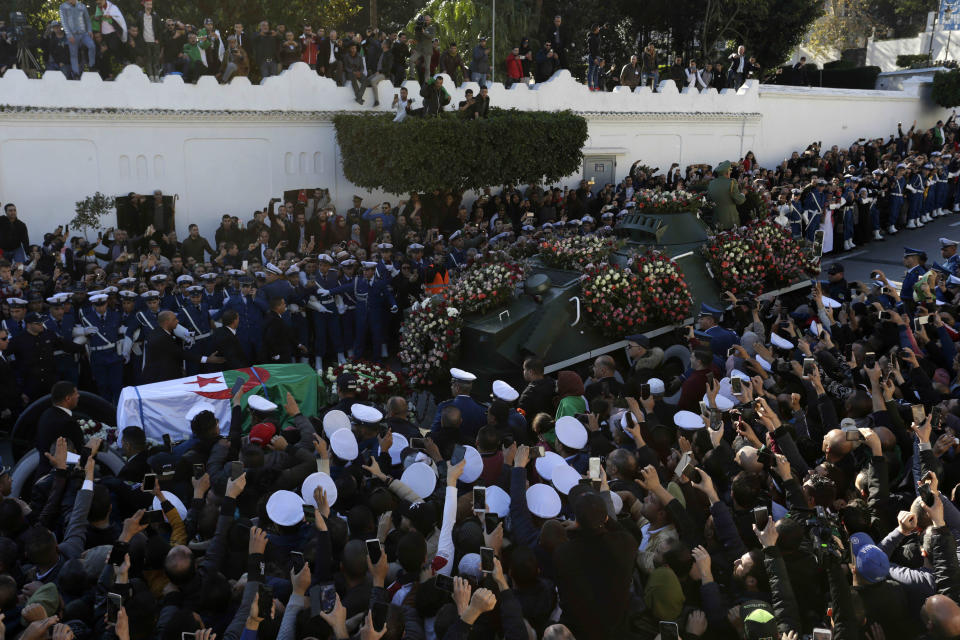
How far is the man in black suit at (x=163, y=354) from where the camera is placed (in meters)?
10.2

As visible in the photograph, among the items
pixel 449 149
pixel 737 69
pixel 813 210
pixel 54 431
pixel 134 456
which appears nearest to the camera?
pixel 134 456

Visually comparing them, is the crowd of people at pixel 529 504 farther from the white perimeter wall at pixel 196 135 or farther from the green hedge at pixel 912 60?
the green hedge at pixel 912 60

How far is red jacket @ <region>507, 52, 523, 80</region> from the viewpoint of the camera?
909 inches

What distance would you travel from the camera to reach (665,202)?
12.8m

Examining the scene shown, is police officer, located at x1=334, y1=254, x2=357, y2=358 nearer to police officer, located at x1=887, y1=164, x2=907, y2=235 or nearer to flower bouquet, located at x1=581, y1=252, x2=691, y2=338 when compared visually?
flower bouquet, located at x1=581, y1=252, x2=691, y2=338

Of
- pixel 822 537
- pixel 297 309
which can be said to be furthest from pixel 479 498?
pixel 297 309

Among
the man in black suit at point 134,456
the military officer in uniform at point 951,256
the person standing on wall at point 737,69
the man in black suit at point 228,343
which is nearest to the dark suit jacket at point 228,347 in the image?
the man in black suit at point 228,343

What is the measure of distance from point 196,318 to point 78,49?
300 inches

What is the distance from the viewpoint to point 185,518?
5.89 meters

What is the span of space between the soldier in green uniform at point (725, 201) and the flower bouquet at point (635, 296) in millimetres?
2440

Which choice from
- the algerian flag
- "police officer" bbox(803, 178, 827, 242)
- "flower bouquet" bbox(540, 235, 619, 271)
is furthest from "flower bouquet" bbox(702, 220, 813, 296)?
"police officer" bbox(803, 178, 827, 242)

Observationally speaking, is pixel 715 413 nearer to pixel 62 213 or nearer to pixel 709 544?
pixel 709 544

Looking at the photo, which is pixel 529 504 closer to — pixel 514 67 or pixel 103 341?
pixel 103 341

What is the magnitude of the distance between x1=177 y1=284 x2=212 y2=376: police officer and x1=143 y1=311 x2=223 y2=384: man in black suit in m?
1.41
